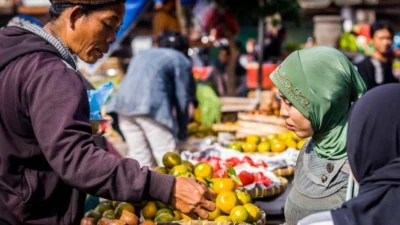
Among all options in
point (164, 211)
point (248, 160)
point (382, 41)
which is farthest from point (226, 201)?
point (382, 41)

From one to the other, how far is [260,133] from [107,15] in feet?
14.5

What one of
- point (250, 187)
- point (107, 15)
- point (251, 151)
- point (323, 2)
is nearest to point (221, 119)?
point (251, 151)

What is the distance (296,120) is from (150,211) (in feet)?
2.82

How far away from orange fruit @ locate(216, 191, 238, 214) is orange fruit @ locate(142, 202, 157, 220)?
1.02ft

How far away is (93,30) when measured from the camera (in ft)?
9.29

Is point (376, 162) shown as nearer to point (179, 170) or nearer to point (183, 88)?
point (179, 170)

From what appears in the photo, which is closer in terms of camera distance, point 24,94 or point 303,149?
point 24,94

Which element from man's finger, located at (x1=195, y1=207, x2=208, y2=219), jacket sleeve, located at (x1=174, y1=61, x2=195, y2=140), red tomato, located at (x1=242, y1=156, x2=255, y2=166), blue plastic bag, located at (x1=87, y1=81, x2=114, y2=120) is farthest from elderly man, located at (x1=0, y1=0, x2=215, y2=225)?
jacket sleeve, located at (x1=174, y1=61, x2=195, y2=140)

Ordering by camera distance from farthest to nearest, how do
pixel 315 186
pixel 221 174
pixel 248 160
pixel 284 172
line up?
pixel 248 160 → pixel 284 172 → pixel 221 174 → pixel 315 186

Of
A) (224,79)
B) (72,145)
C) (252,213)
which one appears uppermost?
(72,145)

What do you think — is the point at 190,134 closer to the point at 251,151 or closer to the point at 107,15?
the point at 251,151

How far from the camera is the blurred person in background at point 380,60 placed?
7.27 meters

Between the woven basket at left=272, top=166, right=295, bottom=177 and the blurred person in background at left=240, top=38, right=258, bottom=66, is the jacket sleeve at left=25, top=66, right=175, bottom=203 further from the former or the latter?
the blurred person in background at left=240, top=38, right=258, bottom=66

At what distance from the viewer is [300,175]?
352 centimetres
